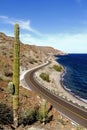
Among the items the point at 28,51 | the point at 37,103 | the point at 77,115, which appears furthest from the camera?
the point at 28,51

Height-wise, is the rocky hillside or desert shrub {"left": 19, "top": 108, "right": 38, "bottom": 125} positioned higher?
the rocky hillside

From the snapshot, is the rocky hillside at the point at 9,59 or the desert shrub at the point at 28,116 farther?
the rocky hillside at the point at 9,59

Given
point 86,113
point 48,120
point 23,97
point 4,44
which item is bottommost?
point 86,113

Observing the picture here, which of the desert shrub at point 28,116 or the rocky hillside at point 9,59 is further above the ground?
the rocky hillside at point 9,59

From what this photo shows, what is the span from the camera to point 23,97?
29.4m

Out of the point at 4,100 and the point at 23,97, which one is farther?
the point at 23,97

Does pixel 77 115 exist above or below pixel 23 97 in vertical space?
below

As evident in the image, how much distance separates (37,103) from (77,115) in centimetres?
913

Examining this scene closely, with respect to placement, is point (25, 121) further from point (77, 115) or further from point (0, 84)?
point (77, 115)

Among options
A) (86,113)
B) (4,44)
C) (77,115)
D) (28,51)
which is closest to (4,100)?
(77,115)

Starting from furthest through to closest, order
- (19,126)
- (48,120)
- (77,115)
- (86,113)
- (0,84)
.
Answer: (86,113)
(77,115)
(0,84)
(48,120)
(19,126)

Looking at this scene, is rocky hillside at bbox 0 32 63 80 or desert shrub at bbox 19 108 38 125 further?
rocky hillside at bbox 0 32 63 80

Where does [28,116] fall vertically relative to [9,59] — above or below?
below

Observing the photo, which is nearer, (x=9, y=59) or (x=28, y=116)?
(x=28, y=116)
